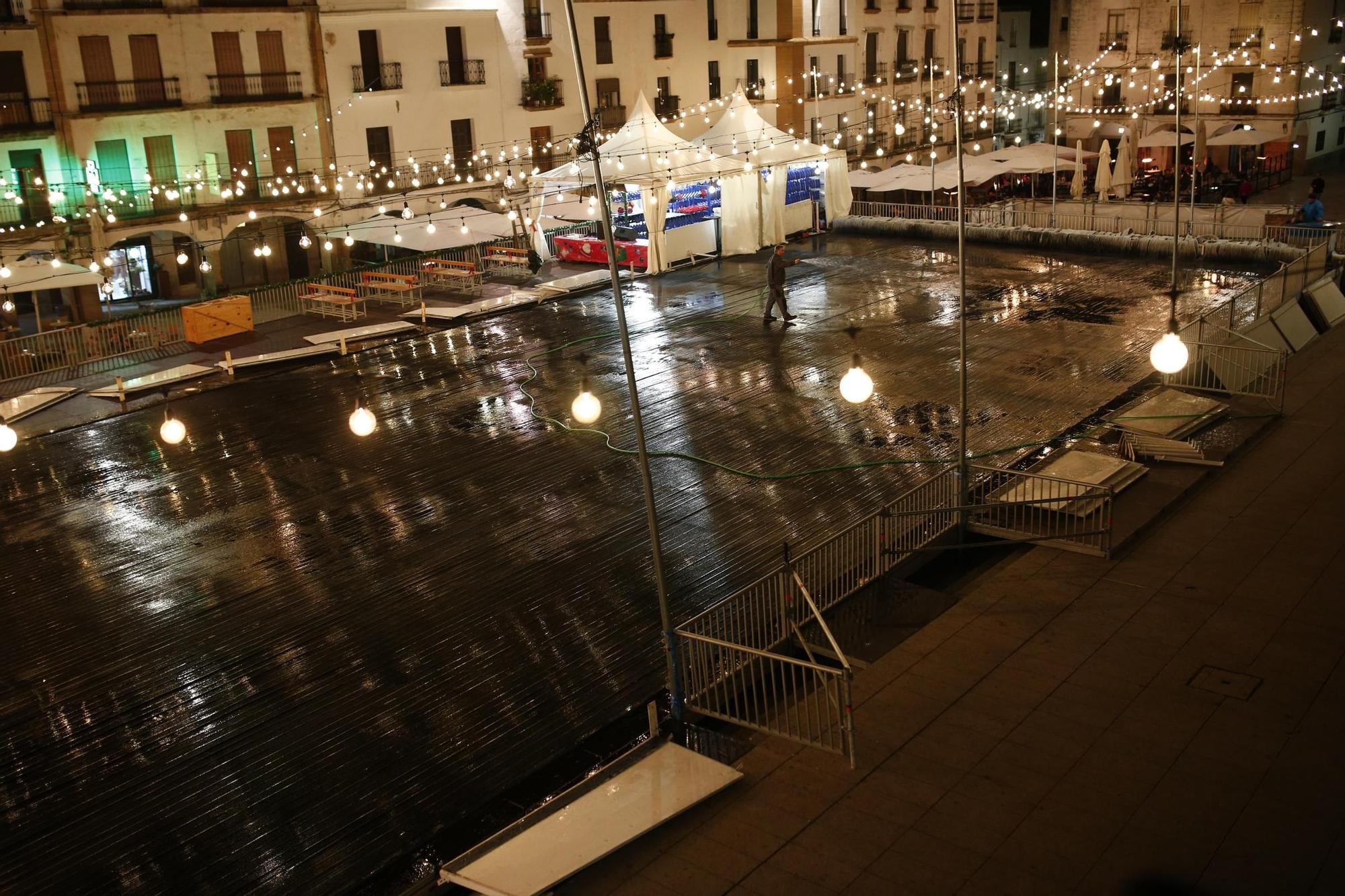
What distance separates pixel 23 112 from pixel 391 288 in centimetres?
1010

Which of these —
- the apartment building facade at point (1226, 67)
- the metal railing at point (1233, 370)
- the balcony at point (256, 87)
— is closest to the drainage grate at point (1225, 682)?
the metal railing at point (1233, 370)

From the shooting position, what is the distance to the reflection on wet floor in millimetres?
9211

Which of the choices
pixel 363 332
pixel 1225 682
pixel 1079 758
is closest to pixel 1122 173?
pixel 363 332

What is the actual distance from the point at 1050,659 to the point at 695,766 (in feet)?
10.9

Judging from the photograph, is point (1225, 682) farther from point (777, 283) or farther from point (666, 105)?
point (666, 105)

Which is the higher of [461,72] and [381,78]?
[461,72]

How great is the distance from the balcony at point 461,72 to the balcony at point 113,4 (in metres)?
7.70

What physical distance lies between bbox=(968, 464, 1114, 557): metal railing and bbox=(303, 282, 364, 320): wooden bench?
15.6 m

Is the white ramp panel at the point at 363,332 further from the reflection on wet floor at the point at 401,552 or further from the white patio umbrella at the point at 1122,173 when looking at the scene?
the white patio umbrella at the point at 1122,173

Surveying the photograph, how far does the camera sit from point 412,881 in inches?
327

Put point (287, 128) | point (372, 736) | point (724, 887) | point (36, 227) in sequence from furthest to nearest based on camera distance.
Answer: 1. point (287, 128)
2. point (36, 227)
3. point (372, 736)
4. point (724, 887)

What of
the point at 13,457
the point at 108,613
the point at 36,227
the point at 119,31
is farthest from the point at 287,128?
the point at 108,613

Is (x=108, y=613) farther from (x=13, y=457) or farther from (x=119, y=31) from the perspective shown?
(x=119, y=31)

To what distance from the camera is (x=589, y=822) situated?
27.2 feet
